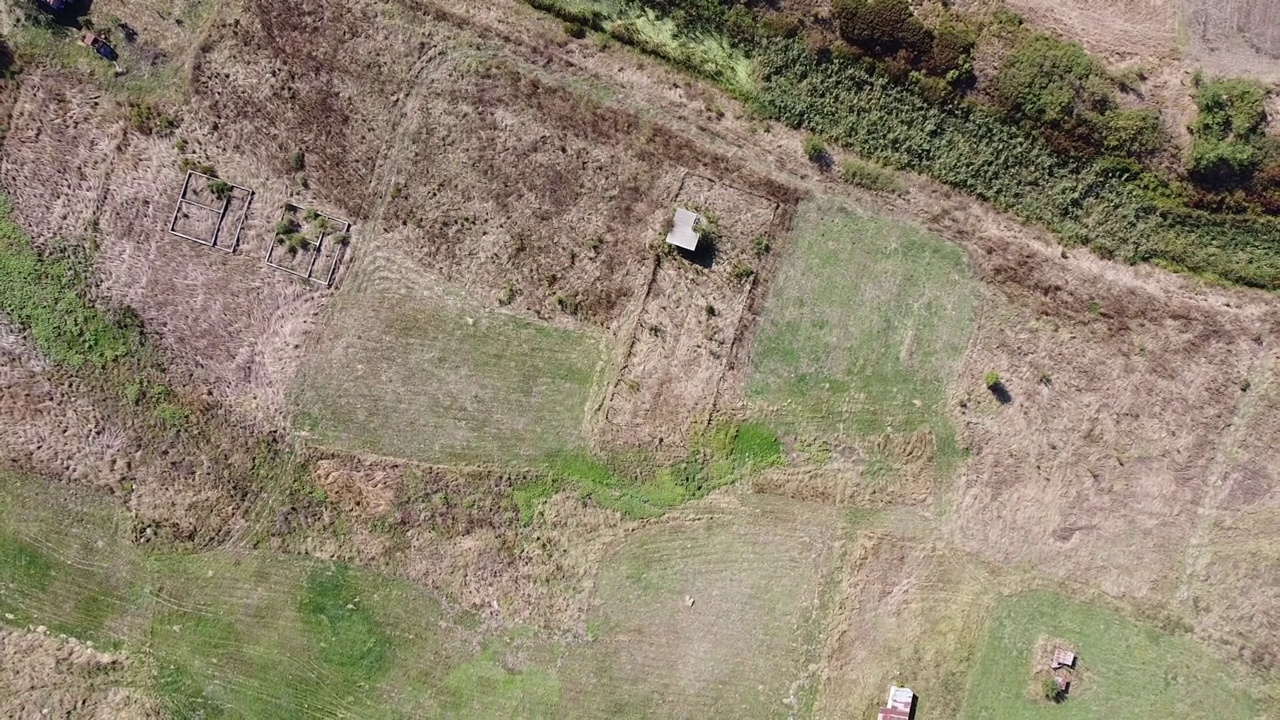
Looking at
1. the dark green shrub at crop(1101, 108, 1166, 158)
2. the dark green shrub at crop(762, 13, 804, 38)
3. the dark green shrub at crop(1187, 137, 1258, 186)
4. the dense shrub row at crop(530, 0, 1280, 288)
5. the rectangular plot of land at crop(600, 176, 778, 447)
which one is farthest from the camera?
the rectangular plot of land at crop(600, 176, 778, 447)

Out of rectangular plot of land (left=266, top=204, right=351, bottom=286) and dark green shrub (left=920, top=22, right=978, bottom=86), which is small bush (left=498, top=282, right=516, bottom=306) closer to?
rectangular plot of land (left=266, top=204, right=351, bottom=286)

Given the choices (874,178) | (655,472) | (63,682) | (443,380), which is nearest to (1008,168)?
(874,178)

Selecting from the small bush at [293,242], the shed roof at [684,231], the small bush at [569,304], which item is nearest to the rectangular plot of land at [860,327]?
the shed roof at [684,231]

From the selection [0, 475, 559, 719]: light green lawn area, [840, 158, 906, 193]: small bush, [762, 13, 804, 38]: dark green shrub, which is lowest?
[0, 475, 559, 719]: light green lawn area

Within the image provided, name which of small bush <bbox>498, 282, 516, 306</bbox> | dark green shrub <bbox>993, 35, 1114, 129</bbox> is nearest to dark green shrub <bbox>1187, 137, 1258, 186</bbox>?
dark green shrub <bbox>993, 35, 1114, 129</bbox>

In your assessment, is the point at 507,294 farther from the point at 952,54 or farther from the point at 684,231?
the point at 952,54

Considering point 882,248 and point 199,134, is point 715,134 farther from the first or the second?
point 199,134

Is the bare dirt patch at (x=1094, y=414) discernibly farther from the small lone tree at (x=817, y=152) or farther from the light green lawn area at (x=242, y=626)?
the light green lawn area at (x=242, y=626)

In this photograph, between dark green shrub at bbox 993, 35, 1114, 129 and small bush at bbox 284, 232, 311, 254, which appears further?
small bush at bbox 284, 232, 311, 254

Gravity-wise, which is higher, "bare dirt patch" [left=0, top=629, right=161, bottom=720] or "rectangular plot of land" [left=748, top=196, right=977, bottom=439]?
"rectangular plot of land" [left=748, top=196, right=977, bottom=439]
